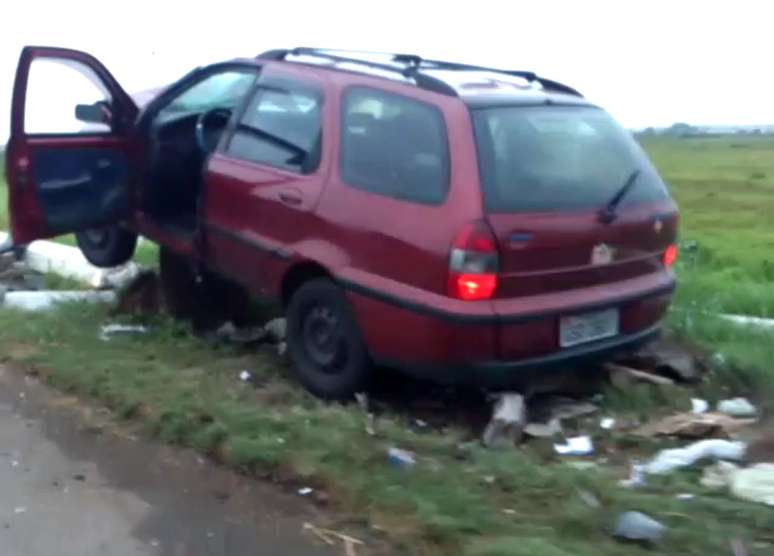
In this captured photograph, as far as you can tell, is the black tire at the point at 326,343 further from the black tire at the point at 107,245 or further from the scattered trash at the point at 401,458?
the black tire at the point at 107,245

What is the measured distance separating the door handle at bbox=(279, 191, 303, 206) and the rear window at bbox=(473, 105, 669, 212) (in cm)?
108

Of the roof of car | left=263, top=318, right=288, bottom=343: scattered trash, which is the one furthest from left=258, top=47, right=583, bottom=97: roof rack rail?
left=263, top=318, right=288, bottom=343: scattered trash

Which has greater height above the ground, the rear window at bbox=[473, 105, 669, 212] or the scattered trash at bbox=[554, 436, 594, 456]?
the rear window at bbox=[473, 105, 669, 212]

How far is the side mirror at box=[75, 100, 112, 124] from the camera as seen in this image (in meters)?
8.23

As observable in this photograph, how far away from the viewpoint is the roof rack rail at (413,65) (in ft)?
22.6

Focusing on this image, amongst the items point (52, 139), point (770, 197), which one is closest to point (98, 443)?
point (52, 139)

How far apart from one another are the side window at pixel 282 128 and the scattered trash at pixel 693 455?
2311 mm

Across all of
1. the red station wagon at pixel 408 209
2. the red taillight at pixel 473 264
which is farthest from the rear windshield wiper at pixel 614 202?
the red taillight at pixel 473 264

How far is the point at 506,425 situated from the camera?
6.26 metres

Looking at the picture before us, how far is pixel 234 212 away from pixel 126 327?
126cm

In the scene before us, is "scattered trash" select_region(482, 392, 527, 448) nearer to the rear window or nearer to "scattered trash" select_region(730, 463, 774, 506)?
the rear window

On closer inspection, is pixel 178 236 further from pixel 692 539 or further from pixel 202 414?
pixel 692 539

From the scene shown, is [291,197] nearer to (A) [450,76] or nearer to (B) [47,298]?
(A) [450,76]

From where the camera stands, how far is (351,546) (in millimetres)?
5121
